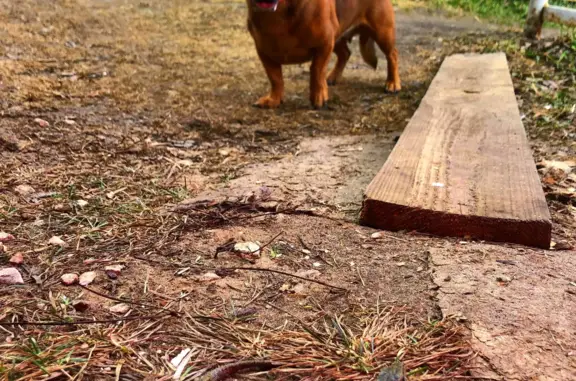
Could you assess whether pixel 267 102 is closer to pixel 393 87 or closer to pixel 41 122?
pixel 393 87

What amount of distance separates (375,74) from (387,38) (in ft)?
1.81

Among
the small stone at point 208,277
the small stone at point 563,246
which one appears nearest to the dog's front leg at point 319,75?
the small stone at point 563,246

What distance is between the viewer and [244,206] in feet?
6.95

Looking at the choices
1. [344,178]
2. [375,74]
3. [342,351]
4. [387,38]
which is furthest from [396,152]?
[375,74]

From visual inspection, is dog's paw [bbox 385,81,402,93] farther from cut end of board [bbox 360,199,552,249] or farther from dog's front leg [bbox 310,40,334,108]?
cut end of board [bbox 360,199,552,249]

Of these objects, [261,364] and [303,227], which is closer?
[261,364]

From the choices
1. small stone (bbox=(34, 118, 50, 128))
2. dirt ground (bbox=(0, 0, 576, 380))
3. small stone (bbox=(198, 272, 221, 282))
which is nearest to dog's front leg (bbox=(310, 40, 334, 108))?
dirt ground (bbox=(0, 0, 576, 380))

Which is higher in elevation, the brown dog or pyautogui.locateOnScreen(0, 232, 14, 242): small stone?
the brown dog

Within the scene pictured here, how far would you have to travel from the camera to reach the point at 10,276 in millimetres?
1548

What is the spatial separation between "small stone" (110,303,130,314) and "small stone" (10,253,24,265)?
1.44 feet

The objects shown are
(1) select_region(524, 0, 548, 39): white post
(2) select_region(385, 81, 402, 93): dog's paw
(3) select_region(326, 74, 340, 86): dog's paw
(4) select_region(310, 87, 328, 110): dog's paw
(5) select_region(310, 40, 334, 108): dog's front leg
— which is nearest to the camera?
(5) select_region(310, 40, 334, 108): dog's front leg

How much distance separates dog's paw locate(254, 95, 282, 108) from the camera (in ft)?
13.4

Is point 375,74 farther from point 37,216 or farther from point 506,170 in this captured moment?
point 37,216

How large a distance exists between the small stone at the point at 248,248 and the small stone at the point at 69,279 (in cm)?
47
